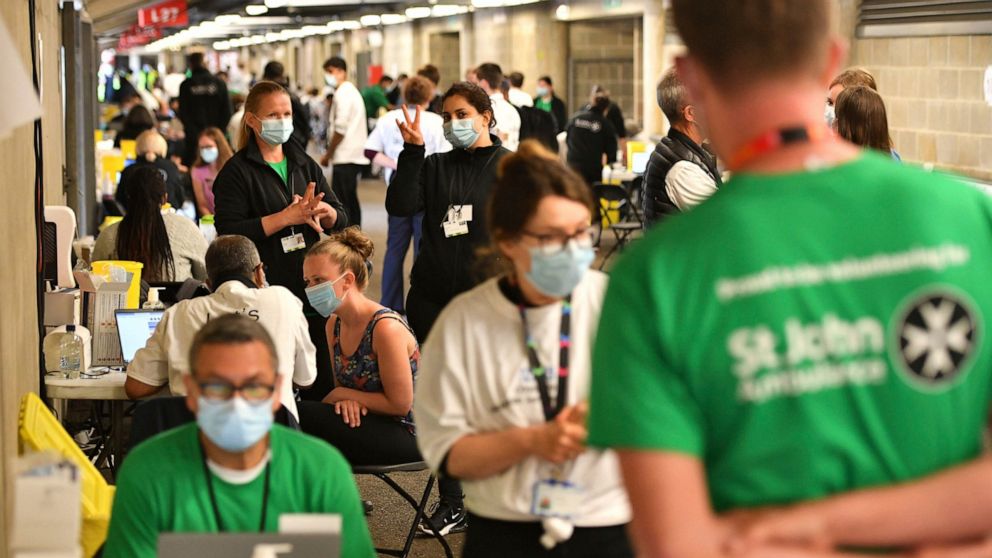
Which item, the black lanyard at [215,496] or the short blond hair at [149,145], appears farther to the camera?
the short blond hair at [149,145]

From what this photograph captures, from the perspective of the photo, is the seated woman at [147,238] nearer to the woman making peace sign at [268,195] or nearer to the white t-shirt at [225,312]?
the woman making peace sign at [268,195]

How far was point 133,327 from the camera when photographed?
15.9ft

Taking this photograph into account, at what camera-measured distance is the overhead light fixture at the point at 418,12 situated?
27.6m

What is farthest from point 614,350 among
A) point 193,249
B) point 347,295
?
point 193,249

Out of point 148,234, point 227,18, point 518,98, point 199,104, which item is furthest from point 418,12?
point 148,234

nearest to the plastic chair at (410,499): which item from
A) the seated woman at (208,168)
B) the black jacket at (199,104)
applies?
the seated woman at (208,168)

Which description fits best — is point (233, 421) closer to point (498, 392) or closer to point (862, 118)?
point (498, 392)

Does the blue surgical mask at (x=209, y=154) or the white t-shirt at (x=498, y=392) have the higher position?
the blue surgical mask at (x=209, y=154)

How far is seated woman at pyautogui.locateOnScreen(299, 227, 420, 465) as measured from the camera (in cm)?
421

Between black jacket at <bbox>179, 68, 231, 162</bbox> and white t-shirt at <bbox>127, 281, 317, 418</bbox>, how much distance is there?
8.74 metres

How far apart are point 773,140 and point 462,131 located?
13.2 feet

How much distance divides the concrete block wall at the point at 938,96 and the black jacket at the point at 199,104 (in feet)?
19.4

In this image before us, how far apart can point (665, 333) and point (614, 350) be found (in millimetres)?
57

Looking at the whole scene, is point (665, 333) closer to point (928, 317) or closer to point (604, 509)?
point (928, 317)
